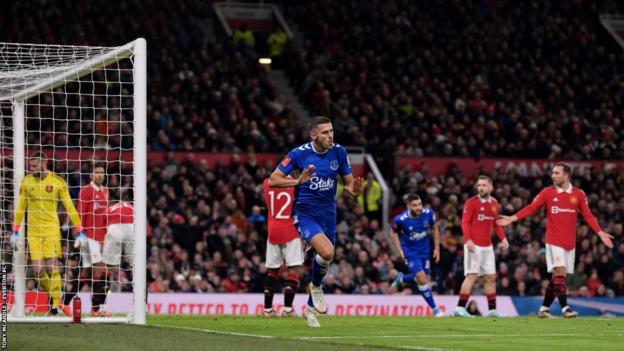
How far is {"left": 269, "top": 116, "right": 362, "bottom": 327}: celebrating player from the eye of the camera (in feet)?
45.5

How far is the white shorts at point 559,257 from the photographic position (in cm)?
1872

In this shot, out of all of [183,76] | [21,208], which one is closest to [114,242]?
[21,208]

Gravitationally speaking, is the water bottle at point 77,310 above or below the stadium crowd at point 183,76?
below

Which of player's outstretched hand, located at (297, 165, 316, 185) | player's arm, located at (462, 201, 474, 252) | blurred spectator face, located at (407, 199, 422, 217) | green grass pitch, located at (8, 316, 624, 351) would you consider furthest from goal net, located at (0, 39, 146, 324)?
player's arm, located at (462, 201, 474, 252)

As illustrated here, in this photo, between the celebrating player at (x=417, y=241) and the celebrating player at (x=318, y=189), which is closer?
the celebrating player at (x=318, y=189)

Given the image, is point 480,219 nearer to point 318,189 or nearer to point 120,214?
point 120,214

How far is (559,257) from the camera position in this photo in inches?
736

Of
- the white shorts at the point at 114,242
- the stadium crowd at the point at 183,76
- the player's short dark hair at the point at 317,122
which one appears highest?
the stadium crowd at the point at 183,76

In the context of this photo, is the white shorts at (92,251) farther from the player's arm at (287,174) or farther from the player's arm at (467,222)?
the player's arm at (467,222)

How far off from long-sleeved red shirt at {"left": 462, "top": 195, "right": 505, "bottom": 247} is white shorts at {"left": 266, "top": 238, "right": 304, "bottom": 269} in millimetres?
3583

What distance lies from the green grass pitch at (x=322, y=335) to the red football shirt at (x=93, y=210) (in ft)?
6.84

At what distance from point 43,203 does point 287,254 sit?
357 centimetres

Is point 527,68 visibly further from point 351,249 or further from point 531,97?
point 351,249

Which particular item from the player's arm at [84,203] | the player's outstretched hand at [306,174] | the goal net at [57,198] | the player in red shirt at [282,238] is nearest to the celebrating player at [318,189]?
the player's outstretched hand at [306,174]
